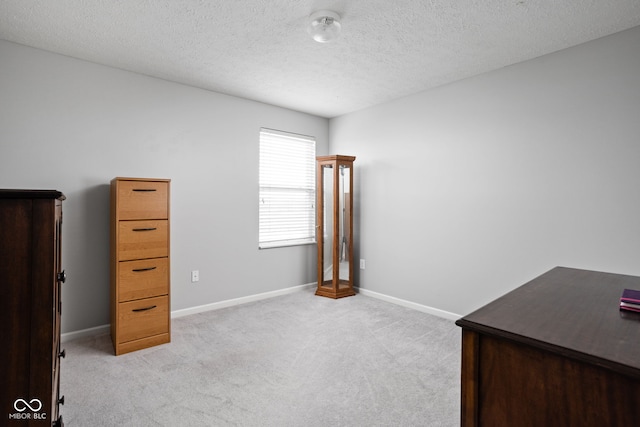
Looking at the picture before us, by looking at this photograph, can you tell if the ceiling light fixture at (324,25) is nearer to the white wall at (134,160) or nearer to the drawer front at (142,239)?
the white wall at (134,160)

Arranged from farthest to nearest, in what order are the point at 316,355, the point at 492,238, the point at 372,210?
the point at 372,210, the point at 492,238, the point at 316,355

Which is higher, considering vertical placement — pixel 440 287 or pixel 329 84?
pixel 329 84

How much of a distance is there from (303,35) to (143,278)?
2.27 metres

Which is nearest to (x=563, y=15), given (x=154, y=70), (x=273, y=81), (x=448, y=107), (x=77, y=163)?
(x=448, y=107)

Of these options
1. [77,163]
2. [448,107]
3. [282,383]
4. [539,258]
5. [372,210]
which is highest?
[448,107]

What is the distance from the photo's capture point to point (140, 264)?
263 centimetres

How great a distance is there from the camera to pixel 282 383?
2.14m

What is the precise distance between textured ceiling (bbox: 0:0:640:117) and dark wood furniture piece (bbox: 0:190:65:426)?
1.67 metres

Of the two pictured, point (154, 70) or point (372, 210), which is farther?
point (372, 210)

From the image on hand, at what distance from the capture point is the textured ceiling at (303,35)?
206 cm

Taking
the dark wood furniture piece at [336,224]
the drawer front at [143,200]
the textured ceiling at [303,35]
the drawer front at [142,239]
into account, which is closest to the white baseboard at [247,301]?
the dark wood furniture piece at [336,224]

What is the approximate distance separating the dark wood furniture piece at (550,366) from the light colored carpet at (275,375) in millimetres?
1002

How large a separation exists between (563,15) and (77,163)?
3855 millimetres

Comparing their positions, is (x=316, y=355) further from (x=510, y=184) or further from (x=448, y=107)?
(x=448, y=107)
